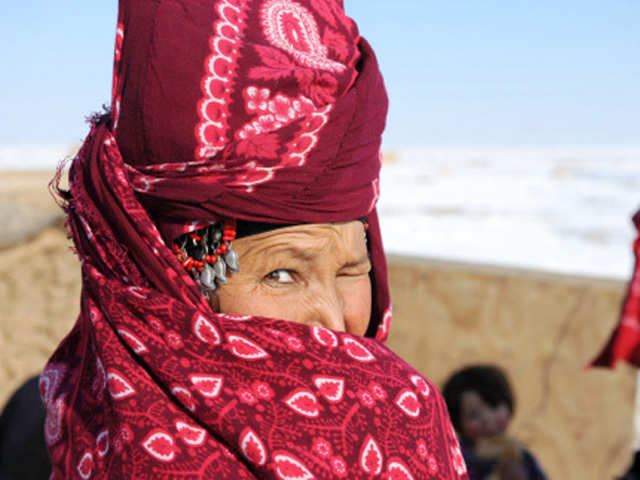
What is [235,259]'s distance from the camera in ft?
4.82

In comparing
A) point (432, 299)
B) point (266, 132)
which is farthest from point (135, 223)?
point (432, 299)

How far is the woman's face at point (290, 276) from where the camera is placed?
4.88 ft

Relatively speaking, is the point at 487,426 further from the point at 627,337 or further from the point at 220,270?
the point at 220,270

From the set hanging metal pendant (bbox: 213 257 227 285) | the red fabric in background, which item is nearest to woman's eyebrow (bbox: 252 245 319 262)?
hanging metal pendant (bbox: 213 257 227 285)

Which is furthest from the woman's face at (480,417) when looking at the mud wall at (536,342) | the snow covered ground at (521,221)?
the snow covered ground at (521,221)

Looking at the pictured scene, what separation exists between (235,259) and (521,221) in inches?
779

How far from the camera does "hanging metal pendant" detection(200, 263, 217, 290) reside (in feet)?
4.83

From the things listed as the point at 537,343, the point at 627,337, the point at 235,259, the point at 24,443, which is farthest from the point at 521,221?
the point at 235,259

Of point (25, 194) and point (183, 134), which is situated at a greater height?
point (183, 134)

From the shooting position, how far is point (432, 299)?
518cm

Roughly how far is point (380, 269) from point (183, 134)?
0.63m

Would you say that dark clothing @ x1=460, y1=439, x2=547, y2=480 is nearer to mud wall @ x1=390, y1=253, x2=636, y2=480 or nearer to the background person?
the background person

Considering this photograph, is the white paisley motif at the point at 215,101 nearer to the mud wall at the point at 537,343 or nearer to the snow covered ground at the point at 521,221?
the mud wall at the point at 537,343

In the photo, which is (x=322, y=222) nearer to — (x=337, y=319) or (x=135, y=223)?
(x=337, y=319)
